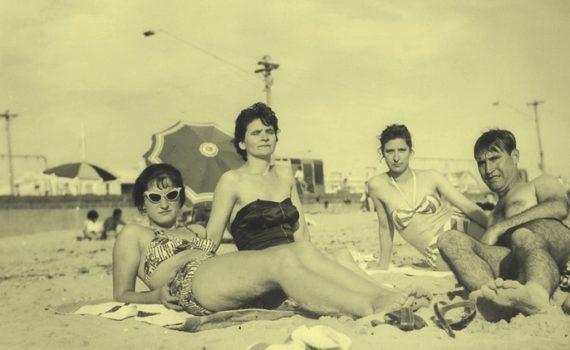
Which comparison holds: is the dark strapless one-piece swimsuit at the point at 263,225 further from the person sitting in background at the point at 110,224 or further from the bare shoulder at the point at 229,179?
the person sitting in background at the point at 110,224

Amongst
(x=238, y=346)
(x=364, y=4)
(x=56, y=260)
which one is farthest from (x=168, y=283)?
(x=56, y=260)

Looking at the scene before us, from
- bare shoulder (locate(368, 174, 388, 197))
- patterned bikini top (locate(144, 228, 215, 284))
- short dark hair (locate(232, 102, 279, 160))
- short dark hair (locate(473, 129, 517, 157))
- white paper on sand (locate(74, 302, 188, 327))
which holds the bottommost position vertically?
white paper on sand (locate(74, 302, 188, 327))

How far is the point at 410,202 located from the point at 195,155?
16.2ft

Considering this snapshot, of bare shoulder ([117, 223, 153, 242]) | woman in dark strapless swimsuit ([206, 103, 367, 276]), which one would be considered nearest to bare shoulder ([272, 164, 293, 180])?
woman in dark strapless swimsuit ([206, 103, 367, 276])

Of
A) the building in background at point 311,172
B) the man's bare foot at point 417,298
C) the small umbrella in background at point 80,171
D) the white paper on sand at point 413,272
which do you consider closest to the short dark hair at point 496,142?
the man's bare foot at point 417,298

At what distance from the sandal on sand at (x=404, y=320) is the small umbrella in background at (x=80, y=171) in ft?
55.0

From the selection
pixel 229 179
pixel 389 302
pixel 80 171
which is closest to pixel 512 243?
pixel 389 302

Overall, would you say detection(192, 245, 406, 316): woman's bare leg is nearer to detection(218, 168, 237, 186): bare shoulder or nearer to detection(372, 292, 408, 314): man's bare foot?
detection(372, 292, 408, 314): man's bare foot

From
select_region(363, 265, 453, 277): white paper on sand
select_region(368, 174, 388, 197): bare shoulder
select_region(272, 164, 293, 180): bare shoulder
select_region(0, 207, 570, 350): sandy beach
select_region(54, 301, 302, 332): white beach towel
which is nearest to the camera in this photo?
select_region(0, 207, 570, 350): sandy beach

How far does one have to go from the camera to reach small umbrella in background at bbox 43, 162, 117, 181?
18125 millimetres

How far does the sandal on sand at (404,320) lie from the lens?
2662 millimetres

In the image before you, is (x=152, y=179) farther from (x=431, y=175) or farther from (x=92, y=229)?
(x=92, y=229)

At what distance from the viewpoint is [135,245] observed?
3.71 meters

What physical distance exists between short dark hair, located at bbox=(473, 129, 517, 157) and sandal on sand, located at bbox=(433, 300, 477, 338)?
1.31 meters
